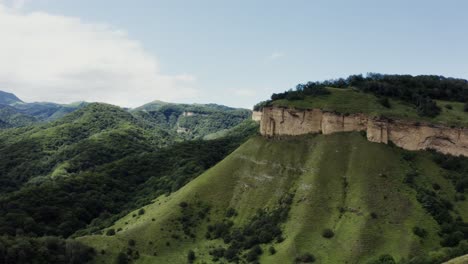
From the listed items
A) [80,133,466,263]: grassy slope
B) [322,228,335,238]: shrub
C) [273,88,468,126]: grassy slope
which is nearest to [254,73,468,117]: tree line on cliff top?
[273,88,468,126]: grassy slope

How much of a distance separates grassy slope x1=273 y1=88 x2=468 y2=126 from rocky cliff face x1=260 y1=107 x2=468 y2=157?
5.65 ft

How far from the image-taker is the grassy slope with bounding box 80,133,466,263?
8388 centimetres

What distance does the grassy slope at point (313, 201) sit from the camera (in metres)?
83.9

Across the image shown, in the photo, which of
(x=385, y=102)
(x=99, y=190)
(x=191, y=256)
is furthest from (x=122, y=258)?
(x=385, y=102)

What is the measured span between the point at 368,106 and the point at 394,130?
905 centimetres

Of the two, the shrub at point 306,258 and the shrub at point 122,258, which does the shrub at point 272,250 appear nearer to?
the shrub at point 306,258

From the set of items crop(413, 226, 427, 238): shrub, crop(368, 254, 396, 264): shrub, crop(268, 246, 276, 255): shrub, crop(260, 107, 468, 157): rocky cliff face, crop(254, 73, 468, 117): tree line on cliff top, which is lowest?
crop(268, 246, 276, 255): shrub

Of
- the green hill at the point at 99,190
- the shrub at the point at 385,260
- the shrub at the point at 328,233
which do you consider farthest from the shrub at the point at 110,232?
the shrub at the point at 385,260

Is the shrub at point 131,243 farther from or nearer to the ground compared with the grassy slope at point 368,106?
nearer to the ground

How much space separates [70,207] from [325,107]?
7112 cm

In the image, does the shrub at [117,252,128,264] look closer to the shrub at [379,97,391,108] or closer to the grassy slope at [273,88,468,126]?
the grassy slope at [273,88,468,126]

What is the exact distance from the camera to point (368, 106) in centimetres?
11394

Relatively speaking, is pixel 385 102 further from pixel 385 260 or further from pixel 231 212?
pixel 385 260

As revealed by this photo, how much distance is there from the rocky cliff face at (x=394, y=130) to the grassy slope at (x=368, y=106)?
67.8 inches
